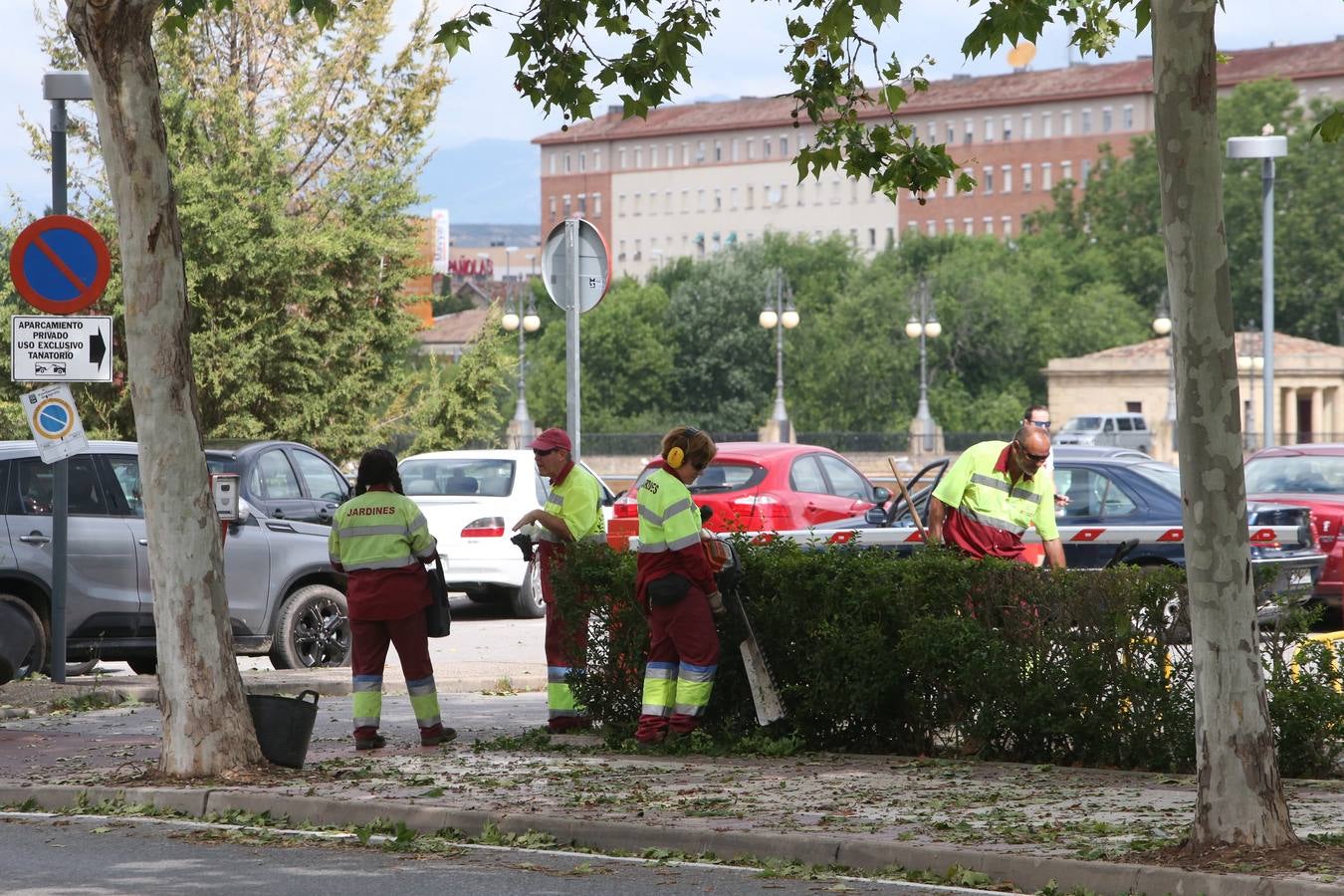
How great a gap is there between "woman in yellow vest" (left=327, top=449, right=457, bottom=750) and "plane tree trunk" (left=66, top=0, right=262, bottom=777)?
3.61 ft

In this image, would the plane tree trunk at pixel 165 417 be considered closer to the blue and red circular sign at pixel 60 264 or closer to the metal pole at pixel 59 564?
the blue and red circular sign at pixel 60 264

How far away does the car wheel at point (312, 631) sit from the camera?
53.2 feet

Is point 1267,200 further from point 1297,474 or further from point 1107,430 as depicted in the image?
point 1107,430

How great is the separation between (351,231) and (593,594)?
21.1 meters

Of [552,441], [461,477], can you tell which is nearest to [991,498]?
[552,441]

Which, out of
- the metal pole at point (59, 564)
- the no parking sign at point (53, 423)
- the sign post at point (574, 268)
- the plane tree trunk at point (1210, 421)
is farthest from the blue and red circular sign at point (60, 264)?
the plane tree trunk at point (1210, 421)

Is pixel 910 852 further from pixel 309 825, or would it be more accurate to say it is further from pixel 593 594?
pixel 593 594

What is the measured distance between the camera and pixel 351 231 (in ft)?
106

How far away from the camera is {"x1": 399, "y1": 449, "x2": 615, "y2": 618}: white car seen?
21625 mm

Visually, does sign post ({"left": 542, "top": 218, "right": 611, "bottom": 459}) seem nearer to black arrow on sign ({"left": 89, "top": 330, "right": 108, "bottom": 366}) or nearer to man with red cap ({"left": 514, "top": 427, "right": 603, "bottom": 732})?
man with red cap ({"left": 514, "top": 427, "right": 603, "bottom": 732})

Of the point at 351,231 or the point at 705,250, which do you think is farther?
the point at 705,250

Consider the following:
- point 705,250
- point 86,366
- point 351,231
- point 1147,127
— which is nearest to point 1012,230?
point 1147,127

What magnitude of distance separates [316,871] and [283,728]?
2.44 meters

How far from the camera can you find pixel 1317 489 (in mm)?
19812
